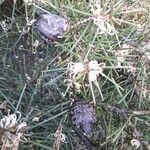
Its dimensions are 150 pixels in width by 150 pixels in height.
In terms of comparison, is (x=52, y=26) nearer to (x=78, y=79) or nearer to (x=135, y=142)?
(x=78, y=79)

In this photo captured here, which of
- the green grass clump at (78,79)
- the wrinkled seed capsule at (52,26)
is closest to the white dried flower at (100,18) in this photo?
the green grass clump at (78,79)

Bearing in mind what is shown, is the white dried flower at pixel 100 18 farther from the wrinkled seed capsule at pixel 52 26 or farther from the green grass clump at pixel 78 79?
the wrinkled seed capsule at pixel 52 26

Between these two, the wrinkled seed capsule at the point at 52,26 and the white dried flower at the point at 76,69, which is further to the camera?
the wrinkled seed capsule at the point at 52,26

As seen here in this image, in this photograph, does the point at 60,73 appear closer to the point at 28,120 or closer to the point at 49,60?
the point at 49,60

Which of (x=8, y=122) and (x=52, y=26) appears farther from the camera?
(x=52, y=26)

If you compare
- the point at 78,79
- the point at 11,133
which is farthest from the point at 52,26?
the point at 11,133

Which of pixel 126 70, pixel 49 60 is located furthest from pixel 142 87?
pixel 49 60

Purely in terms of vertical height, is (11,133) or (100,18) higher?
(100,18)
